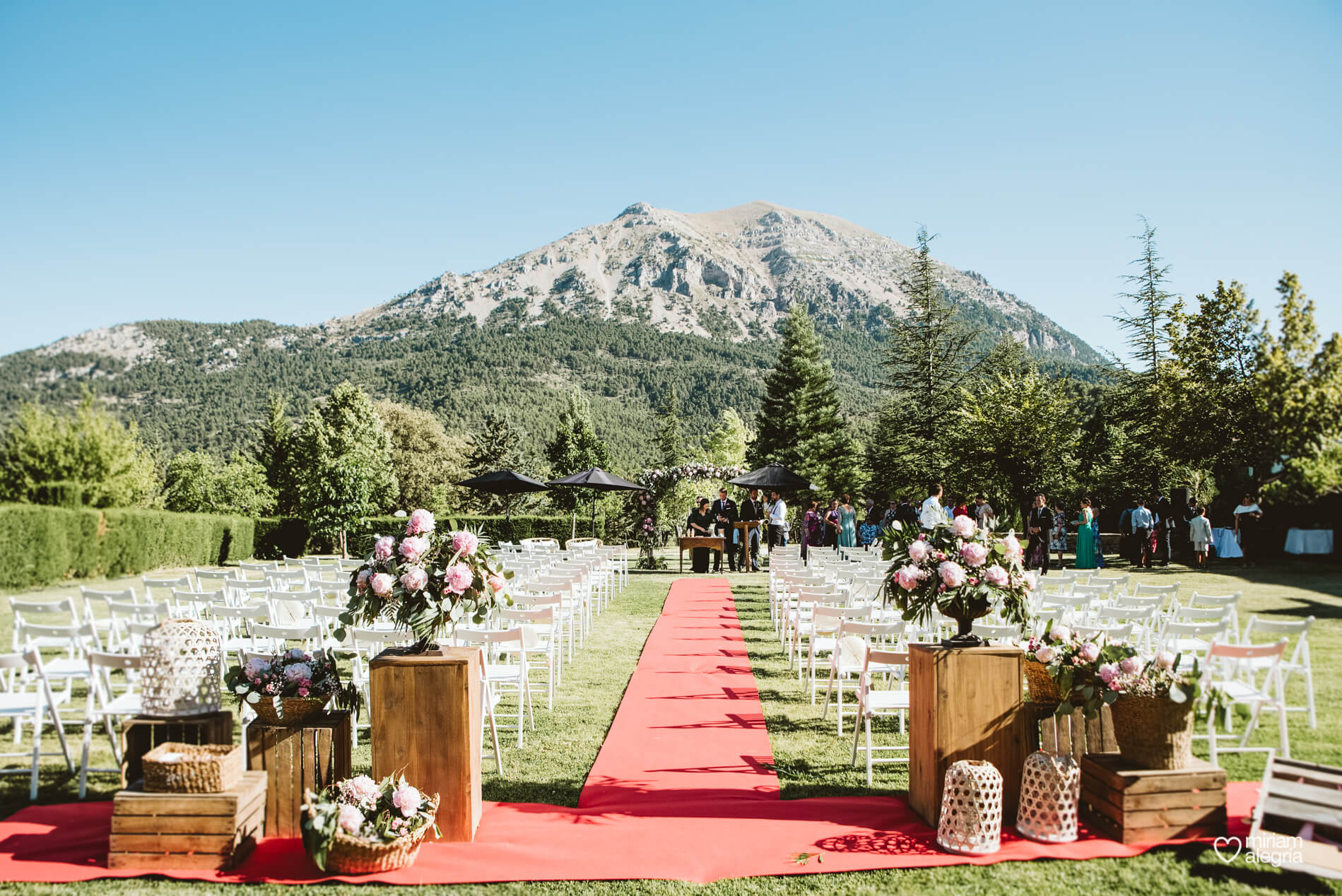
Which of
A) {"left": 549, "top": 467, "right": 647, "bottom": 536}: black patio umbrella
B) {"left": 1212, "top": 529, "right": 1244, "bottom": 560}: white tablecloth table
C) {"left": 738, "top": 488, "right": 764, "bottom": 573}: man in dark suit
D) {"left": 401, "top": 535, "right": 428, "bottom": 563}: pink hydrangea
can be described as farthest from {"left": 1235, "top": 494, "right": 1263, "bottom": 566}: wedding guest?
{"left": 401, "top": 535, "right": 428, "bottom": 563}: pink hydrangea

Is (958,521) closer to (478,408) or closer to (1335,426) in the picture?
(1335,426)

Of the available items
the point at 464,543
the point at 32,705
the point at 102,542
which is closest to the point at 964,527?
the point at 464,543

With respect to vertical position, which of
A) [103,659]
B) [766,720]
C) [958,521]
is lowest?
[766,720]

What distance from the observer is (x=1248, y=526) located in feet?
47.0

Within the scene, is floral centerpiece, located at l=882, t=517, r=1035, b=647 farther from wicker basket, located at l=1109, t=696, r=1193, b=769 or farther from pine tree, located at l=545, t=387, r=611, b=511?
pine tree, located at l=545, t=387, r=611, b=511

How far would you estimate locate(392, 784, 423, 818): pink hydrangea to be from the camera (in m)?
3.61

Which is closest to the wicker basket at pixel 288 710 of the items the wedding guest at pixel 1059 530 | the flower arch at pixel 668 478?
the wedding guest at pixel 1059 530

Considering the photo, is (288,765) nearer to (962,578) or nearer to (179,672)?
(179,672)

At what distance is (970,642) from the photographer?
4.28 metres

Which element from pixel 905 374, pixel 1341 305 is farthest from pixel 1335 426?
pixel 905 374

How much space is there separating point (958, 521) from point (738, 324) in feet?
519

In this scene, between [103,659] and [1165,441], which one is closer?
[103,659]

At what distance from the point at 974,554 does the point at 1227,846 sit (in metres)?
1.67

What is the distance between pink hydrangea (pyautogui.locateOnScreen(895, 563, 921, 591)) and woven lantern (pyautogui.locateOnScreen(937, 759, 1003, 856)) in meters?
0.93
